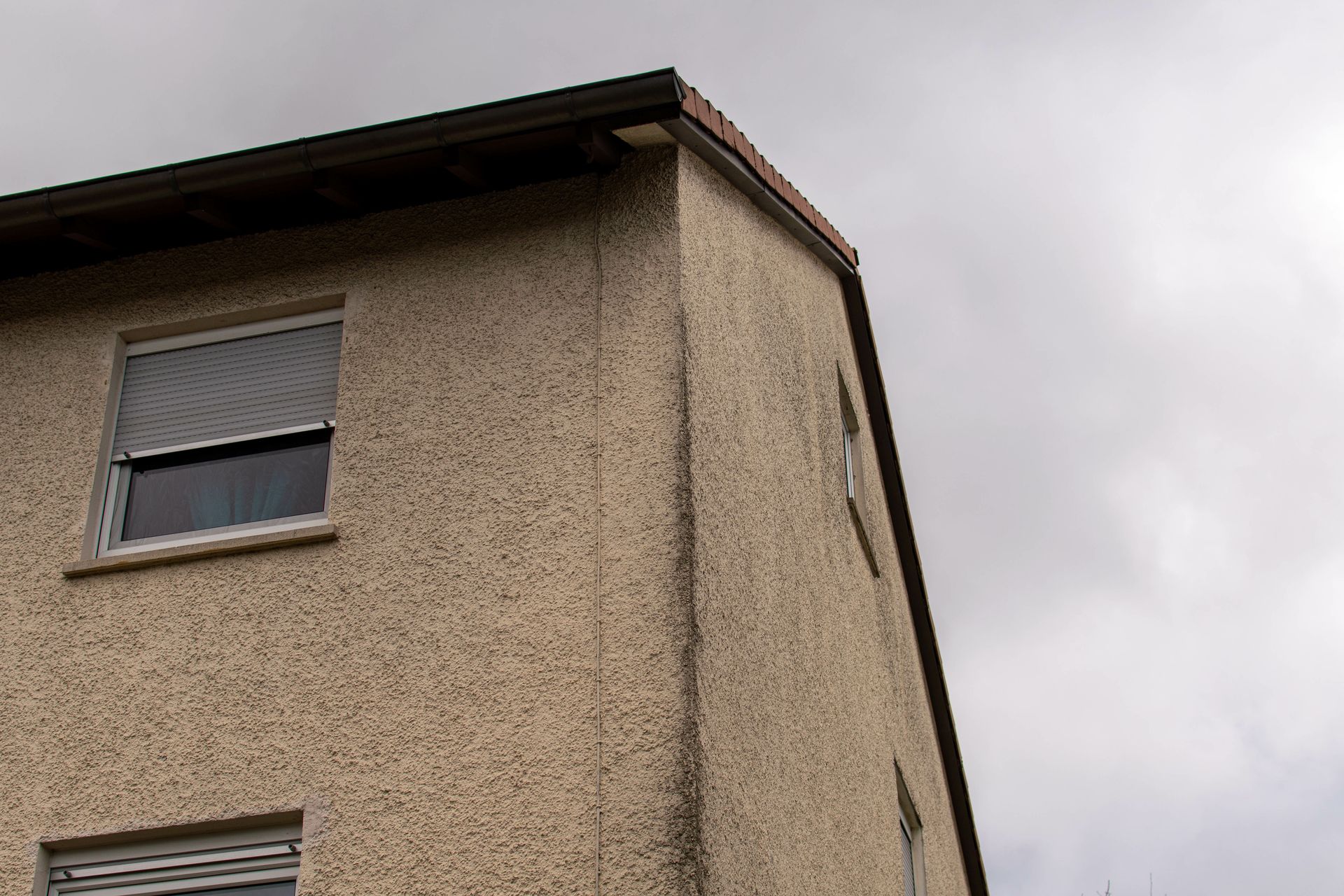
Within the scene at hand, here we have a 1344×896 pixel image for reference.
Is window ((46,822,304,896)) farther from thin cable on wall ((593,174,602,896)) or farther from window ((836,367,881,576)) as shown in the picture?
window ((836,367,881,576))

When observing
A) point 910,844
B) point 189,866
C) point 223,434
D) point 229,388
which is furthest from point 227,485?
point 910,844

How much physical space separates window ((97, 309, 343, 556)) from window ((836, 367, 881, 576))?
366cm

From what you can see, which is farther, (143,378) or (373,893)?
(143,378)

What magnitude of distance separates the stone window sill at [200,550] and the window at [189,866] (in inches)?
49.2

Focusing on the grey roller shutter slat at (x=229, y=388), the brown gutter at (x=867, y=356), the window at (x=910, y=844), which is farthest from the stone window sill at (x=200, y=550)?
the window at (x=910, y=844)

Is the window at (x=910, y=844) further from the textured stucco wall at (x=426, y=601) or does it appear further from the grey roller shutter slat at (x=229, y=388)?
the grey roller shutter slat at (x=229, y=388)

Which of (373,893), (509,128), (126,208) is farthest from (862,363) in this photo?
(373,893)

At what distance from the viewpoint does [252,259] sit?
6.98 metres

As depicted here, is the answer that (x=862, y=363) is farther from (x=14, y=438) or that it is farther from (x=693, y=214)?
(x=14, y=438)

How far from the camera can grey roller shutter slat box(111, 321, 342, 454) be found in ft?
22.0

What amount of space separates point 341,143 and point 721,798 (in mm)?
3489

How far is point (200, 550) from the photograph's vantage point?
6.11m

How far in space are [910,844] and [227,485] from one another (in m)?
5.91

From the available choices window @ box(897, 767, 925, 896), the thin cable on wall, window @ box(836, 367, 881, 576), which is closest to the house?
the thin cable on wall
